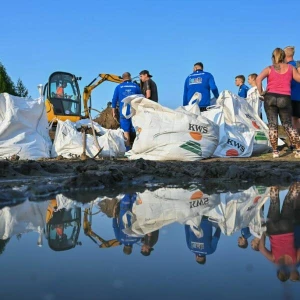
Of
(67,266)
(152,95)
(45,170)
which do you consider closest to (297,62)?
(152,95)

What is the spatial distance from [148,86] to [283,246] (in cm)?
808

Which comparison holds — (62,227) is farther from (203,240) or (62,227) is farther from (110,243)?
(203,240)

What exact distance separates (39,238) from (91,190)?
158 centimetres

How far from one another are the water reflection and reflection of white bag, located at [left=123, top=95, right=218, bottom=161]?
3849mm

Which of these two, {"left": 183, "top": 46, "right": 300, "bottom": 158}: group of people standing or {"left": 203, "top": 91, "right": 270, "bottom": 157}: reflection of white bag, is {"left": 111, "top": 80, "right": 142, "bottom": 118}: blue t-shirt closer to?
{"left": 203, "top": 91, "right": 270, "bottom": 157}: reflection of white bag

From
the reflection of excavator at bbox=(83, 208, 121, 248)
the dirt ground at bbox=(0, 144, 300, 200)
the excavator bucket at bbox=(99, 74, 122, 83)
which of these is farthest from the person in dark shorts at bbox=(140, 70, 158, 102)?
the excavator bucket at bbox=(99, 74, 122, 83)

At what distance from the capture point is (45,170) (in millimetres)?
5117

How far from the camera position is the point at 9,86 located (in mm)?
53406

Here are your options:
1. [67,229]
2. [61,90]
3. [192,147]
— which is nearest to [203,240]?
[67,229]

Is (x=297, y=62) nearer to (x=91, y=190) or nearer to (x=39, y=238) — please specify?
(x=91, y=190)

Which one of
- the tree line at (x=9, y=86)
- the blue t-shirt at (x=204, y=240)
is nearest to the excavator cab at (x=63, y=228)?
the blue t-shirt at (x=204, y=240)

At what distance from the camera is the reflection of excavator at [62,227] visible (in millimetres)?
2082

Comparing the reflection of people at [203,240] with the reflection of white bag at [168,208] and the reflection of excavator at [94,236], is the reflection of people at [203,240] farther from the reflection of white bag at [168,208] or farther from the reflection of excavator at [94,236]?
the reflection of excavator at [94,236]

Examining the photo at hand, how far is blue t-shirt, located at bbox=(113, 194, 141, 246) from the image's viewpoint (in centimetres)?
213
